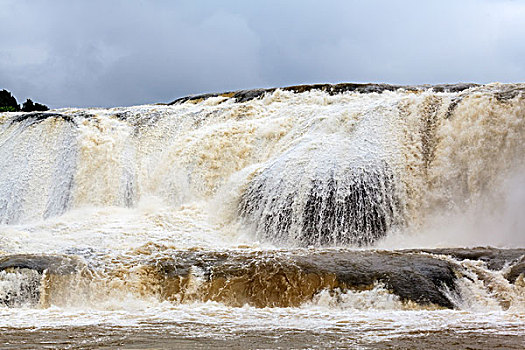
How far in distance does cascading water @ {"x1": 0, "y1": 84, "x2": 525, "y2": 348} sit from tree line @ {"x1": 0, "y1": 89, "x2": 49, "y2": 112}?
1554cm

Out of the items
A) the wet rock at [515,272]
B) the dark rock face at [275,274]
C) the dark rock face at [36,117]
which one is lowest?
the dark rock face at [275,274]

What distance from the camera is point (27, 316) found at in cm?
675

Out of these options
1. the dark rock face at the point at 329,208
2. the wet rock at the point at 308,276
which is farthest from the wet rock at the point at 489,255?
the dark rock face at the point at 329,208

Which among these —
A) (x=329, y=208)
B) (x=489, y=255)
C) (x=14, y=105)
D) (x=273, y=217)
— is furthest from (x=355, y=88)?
(x=14, y=105)

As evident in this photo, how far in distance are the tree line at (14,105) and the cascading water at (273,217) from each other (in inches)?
612

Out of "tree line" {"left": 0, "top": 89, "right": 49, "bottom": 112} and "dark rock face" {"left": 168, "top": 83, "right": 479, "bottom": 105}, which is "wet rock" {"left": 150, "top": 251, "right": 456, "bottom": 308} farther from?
"tree line" {"left": 0, "top": 89, "right": 49, "bottom": 112}

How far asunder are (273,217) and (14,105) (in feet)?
87.7

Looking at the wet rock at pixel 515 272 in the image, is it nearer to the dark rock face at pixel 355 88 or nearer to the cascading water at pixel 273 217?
the cascading water at pixel 273 217

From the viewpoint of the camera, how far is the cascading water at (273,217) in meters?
6.68

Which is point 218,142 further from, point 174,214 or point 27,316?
point 27,316

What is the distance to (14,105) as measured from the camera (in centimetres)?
3406

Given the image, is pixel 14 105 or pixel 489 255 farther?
pixel 14 105

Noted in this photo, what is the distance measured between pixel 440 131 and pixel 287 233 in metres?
3.44

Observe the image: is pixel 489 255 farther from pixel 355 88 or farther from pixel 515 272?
pixel 355 88
